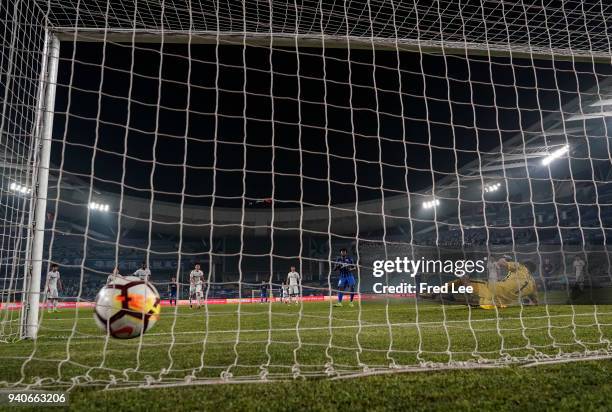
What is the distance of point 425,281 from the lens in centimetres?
1248

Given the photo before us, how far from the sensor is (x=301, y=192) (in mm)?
4832

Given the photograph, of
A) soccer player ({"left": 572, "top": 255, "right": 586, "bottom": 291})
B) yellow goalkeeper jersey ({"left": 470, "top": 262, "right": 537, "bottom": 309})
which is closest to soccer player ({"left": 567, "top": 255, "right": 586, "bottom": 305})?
soccer player ({"left": 572, "top": 255, "right": 586, "bottom": 291})

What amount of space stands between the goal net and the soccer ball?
247mm

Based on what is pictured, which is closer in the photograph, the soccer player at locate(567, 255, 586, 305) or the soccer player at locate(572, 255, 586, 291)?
the soccer player at locate(567, 255, 586, 305)

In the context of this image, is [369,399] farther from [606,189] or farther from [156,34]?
[606,189]

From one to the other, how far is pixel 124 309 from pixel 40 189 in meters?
2.68

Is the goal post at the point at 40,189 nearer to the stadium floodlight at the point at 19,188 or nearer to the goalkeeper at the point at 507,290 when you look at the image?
the stadium floodlight at the point at 19,188

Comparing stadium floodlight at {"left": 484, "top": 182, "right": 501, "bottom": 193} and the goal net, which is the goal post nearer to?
the goal net

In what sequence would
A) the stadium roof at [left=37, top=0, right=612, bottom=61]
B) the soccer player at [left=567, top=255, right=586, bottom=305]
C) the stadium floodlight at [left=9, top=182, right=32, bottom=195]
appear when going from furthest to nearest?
the soccer player at [left=567, top=255, right=586, bottom=305] < the stadium floodlight at [left=9, top=182, right=32, bottom=195] < the stadium roof at [left=37, top=0, right=612, bottom=61]

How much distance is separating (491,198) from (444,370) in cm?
2469

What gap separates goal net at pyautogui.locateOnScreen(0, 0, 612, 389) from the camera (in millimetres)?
3711

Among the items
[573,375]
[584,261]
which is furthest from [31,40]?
[584,261]

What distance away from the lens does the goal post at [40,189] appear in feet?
15.5

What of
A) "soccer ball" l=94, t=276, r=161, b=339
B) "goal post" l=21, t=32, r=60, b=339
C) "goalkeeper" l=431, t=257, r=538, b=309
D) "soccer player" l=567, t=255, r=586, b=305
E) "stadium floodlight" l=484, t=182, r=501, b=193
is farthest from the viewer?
"stadium floodlight" l=484, t=182, r=501, b=193
